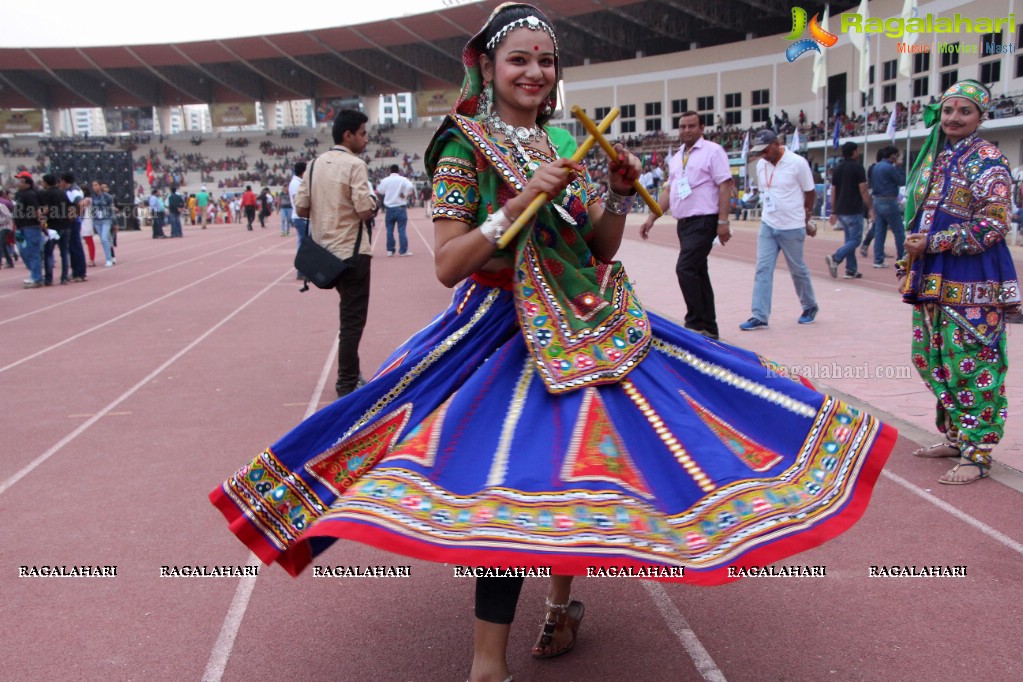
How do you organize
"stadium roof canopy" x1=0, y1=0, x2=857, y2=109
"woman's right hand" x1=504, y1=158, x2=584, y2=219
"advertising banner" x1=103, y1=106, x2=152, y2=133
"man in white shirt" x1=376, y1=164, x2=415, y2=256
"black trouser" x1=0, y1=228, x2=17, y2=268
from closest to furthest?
"woman's right hand" x1=504, y1=158, x2=584, y2=219, "man in white shirt" x1=376, y1=164, x2=415, y2=256, "black trouser" x1=0, y1=228, x2=17, y2=268, "stadium roof canopy" x1=0, y1=0, x2=857, y2=109, "advertising banner" x1=103, y1=106, x2=152, y2=133

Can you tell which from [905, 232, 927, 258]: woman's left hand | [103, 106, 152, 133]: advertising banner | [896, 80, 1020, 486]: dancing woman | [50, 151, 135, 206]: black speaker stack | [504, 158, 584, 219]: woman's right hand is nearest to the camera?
[504, 158, 584, 219]: woman's right hand

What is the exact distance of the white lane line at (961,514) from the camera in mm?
3334

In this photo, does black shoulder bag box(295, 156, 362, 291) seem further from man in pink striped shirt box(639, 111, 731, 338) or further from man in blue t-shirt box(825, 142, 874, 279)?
man in blue t-shirt box(825, 142, 874, 279)

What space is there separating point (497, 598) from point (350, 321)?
13.7 ft

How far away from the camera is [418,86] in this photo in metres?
61.8

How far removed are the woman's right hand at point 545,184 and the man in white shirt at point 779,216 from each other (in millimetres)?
6034

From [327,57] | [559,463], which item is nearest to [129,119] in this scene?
[327,57]

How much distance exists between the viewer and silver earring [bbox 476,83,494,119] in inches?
97.3

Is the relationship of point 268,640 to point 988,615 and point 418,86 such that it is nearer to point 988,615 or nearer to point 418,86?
point 988,615

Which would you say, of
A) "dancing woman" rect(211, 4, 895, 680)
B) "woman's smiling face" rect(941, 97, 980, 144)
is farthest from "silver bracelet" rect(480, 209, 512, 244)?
"woman's smiling face" rect(941, 97, 980, 144)

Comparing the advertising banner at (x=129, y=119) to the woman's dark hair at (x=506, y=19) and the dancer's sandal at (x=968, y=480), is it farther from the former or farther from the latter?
the woman's dark hair at (x=506, y=19)


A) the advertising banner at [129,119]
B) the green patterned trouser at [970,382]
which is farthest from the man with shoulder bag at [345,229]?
the advertising banner at [129,119]

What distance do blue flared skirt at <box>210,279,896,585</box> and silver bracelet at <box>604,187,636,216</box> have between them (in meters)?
0.35

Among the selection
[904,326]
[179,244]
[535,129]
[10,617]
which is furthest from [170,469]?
[179,244]
